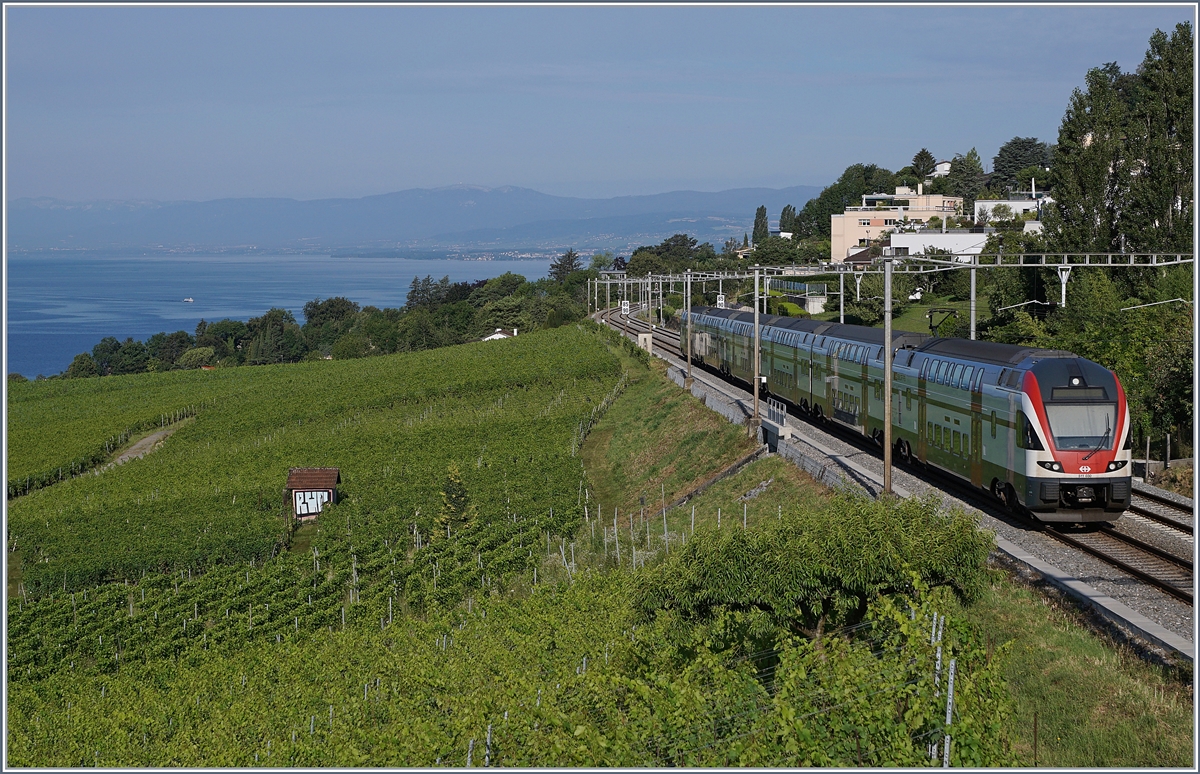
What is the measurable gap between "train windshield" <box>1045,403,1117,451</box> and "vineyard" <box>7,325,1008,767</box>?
19.2 feet

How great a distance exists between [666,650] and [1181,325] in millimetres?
23555

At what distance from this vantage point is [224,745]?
772 inches

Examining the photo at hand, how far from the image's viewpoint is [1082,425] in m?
21.0

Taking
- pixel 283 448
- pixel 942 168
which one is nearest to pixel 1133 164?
pixel 283 448

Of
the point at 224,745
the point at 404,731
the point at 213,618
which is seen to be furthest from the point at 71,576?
the point at 404,731

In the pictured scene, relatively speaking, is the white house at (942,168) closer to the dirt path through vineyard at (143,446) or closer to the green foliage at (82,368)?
the green foliage at (82,368)

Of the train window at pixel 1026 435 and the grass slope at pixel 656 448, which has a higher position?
the train window at pixel 1026 435

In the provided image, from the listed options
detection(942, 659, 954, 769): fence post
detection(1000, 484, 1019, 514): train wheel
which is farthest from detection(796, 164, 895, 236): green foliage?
detection(942, 659, 954, 769): fence post

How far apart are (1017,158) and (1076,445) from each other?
155m

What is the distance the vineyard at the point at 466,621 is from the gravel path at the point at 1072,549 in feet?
11.3

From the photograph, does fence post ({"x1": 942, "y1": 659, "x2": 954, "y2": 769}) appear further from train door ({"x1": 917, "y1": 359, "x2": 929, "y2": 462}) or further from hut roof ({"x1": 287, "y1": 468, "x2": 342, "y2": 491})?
hut roof ({"x1": 287, "y1": 468, "x2": 342, "y2": 491})

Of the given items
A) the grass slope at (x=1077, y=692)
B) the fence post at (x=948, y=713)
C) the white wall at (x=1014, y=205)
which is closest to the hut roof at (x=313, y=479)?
the grass slope at (x=1077, y=692)

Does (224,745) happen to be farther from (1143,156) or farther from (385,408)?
(385,408)

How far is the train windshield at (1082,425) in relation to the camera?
20875 millimetres
